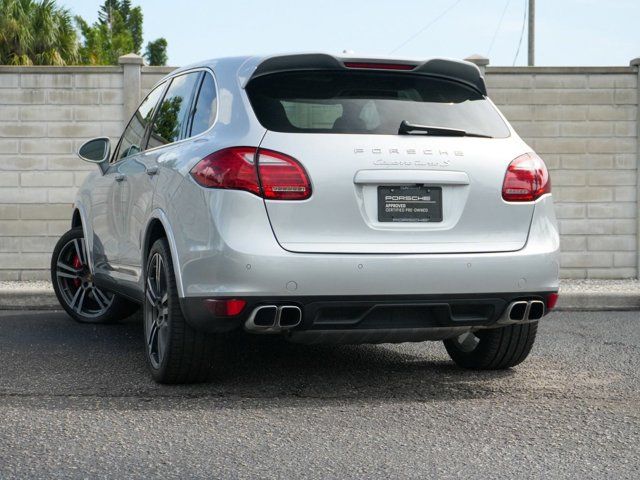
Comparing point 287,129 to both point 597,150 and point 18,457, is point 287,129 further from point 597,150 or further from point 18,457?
point 597,150

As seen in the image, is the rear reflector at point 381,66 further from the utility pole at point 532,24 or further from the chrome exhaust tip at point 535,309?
the utility pole at point 532,24

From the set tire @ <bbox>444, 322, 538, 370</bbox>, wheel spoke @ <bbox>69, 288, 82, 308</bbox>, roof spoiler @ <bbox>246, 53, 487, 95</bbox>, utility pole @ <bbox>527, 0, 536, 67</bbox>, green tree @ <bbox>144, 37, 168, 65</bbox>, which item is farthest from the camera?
green tree @ <bbox>144, 37, 168, 65</bbox>

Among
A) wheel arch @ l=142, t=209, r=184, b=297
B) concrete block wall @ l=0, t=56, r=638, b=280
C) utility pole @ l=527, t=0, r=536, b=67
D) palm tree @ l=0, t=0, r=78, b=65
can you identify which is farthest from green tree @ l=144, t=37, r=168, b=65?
wheel arch @ l=142, t=209, r=184, b=297

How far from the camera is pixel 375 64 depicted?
17.5 ft

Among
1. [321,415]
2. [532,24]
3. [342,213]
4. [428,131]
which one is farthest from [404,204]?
[532,24]

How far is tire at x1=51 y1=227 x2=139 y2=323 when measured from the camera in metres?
8.30

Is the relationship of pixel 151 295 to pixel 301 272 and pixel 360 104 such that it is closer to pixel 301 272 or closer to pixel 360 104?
pixel 301 272

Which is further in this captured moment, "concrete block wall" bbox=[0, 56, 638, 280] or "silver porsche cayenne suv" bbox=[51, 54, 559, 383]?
"concrete block wall" bbox=[0, 56, 638, 280]

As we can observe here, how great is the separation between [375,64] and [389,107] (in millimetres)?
227

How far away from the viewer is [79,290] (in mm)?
8500

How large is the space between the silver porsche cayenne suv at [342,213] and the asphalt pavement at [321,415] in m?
0.37

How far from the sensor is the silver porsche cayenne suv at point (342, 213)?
4945 millimetres

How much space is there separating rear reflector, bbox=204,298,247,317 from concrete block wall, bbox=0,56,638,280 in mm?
6852

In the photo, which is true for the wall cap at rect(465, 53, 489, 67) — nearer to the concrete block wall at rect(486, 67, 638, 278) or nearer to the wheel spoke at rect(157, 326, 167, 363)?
the concrete block wall at rect(486, 67, 638, 278)
